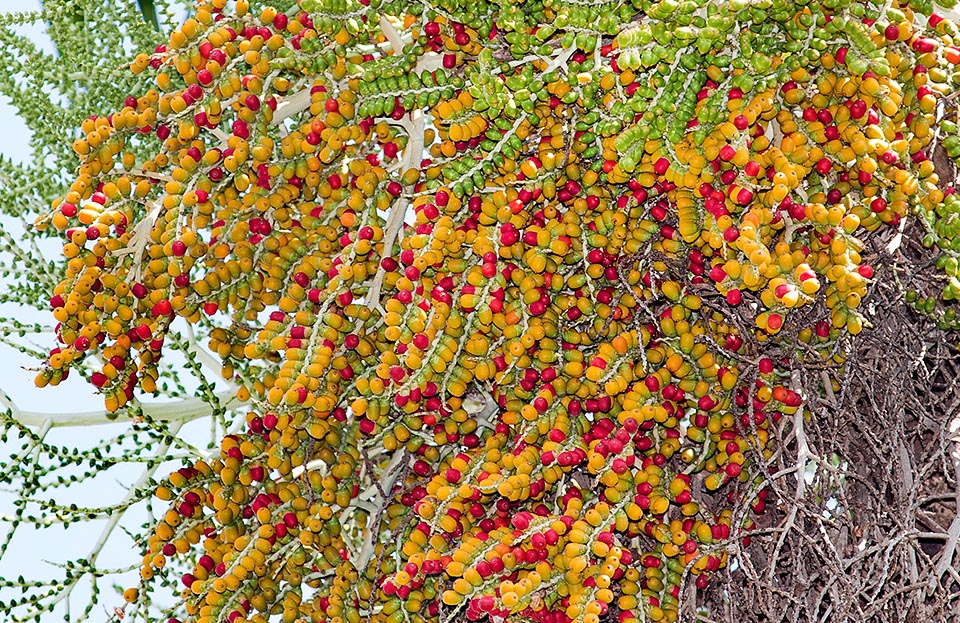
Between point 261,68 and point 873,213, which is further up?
point 261,68

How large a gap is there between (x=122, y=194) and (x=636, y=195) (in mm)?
830

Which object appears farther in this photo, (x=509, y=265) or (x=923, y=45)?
(x=509, y=265)

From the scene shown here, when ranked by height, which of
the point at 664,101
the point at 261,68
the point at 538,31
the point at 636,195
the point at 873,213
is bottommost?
the point at 873,213

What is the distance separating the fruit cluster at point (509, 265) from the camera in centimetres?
157

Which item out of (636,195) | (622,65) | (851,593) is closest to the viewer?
(622,65)

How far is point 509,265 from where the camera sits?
175cm

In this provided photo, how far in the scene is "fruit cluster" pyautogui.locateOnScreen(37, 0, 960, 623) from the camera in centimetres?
157

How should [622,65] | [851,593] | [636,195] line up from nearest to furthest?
[622,65]
[851,593]
[636,195]

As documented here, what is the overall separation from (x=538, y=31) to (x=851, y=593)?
921mm

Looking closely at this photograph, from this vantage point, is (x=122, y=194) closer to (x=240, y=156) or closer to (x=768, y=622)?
(x=240, y=156)

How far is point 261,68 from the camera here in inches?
71.4

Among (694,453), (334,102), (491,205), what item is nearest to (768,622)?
(694,453)

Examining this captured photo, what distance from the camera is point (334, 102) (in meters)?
1.85

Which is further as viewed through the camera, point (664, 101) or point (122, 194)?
point (122, 194)
